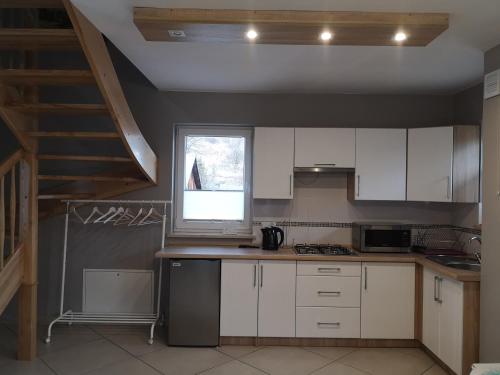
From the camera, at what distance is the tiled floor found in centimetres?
272

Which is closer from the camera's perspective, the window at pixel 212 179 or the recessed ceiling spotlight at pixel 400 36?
the recessed ceiling spotlight at pixel 400 36

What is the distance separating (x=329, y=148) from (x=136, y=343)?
2.49 meters

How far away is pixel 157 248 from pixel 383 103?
2738mm

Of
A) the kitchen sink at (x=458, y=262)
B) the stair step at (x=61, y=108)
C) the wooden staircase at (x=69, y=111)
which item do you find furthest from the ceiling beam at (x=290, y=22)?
the kitchen sink at (x=458, y=262)

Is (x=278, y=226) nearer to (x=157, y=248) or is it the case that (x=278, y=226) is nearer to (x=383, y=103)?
(x=157, y=248)

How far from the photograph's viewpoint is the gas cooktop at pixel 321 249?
10.6 feet

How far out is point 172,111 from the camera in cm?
364

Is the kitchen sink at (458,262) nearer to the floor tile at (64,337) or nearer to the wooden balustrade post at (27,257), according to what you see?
the floor tile at (64,337)

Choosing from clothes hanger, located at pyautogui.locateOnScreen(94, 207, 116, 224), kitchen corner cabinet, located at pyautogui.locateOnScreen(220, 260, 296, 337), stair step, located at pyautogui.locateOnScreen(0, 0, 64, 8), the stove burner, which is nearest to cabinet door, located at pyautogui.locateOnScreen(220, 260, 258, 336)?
kitchen corner cabinet, located at pyautogui.locateOnScreen(220, 260, 296, 337)

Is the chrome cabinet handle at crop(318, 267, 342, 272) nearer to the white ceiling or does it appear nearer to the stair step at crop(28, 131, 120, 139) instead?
the white ceiling

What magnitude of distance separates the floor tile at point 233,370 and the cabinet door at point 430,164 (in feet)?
6.74

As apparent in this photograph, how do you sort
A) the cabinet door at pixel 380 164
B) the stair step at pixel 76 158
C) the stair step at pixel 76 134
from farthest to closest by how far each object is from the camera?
the cabinet door at pixel 380 164 < the stair step at pixel 76 158 < the stair step at pixel 76 134

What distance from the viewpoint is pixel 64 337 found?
10.7 feet

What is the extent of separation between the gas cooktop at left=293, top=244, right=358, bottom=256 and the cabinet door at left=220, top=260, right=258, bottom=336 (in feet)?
1.64
